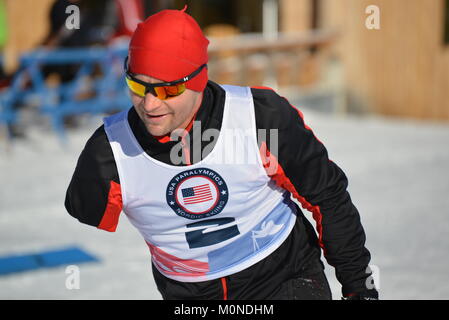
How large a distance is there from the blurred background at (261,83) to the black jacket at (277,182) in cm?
216

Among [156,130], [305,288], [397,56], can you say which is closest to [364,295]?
[305,288]

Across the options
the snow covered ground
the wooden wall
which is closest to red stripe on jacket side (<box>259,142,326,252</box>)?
the snow covered ground

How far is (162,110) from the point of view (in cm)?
201

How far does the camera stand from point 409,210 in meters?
6.21

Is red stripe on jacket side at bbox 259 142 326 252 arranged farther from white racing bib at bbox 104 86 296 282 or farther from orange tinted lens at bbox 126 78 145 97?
orange tinted lens at bbox 126 78 145 97

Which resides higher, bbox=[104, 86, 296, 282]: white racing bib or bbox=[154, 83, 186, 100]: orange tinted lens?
bbox=[154, 83, 186, 100]: orange tinted lens

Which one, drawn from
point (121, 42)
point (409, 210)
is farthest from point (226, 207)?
point (121, 42)

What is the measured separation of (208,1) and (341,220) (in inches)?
525

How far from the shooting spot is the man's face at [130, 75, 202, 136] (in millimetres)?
1992

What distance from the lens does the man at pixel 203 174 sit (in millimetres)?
2029

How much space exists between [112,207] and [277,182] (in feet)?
1.72

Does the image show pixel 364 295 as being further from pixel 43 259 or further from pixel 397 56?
pixel 397 56

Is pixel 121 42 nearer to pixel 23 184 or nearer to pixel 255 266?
pixel 23 184

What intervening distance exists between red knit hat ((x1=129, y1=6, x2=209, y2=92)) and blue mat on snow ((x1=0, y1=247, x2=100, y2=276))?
3.11 metres
